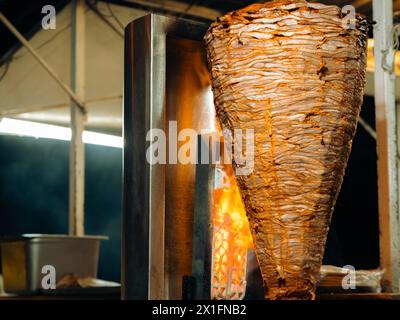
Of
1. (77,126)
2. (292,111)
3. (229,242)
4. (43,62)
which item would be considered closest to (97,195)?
(77,126)

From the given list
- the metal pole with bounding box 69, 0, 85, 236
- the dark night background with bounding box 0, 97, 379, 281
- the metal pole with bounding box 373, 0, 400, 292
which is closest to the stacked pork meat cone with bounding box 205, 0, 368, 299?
the metal pole with bounding box 373, 0, 400, 292

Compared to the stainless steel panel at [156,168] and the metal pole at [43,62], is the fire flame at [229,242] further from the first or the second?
the metal pole at [43,62]

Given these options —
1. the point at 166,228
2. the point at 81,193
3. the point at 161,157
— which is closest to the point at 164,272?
the point at 166,228

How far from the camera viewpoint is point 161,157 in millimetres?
1923

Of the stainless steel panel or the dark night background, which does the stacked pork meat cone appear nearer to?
the stainless steel panel

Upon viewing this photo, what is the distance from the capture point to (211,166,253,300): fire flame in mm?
1963

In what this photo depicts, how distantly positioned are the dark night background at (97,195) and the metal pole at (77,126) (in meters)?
2.16

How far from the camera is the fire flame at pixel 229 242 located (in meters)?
1.96

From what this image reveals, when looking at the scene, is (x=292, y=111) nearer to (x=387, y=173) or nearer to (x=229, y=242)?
(x=229, y=242)

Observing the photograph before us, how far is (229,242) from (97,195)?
6499mm

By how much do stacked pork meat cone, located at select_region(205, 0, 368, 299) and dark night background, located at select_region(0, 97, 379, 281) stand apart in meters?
4.40

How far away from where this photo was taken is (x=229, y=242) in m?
2.00
